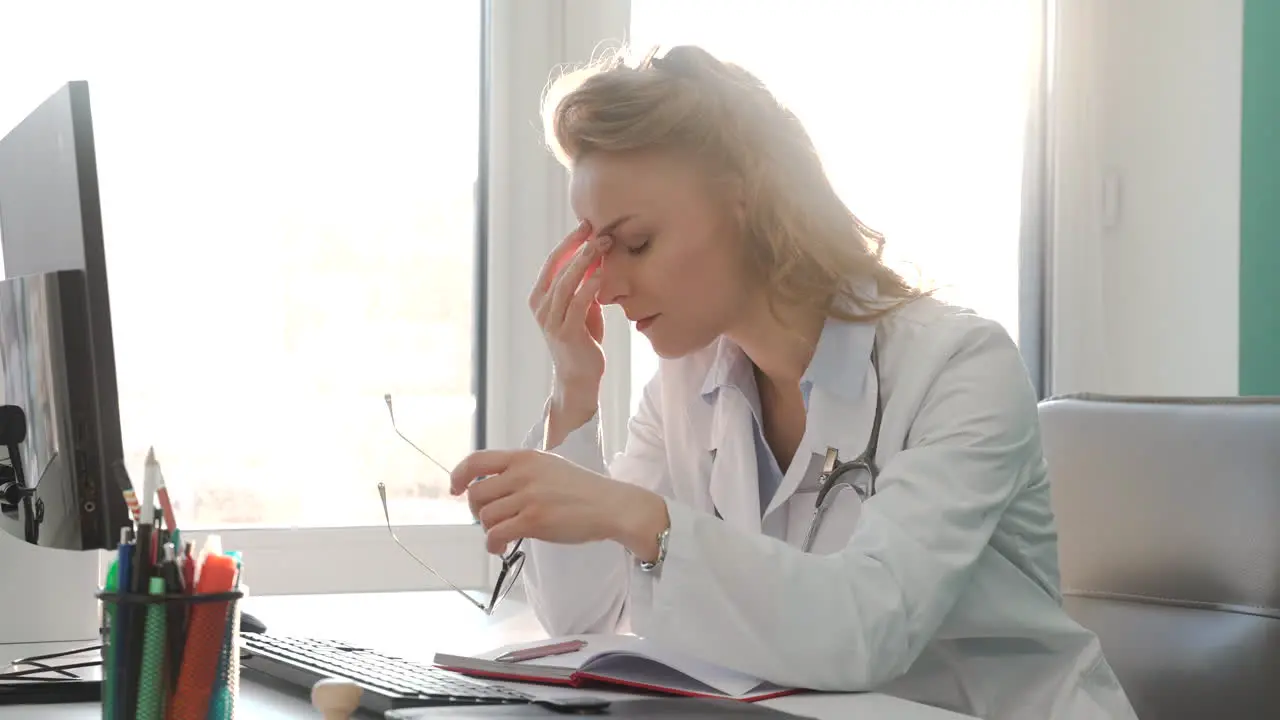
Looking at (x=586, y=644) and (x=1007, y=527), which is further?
(x=1007, y=527)

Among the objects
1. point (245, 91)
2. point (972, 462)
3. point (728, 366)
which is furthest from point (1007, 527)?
point (245, 91)

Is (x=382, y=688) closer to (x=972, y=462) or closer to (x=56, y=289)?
(x=56, y=289)

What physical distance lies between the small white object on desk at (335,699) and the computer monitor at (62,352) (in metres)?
0.42

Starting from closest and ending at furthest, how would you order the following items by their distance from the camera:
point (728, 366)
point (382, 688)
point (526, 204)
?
point (382, 688), point (728, 366), point (526, 204)

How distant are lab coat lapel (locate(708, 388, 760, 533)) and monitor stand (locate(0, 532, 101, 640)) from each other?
683 mm

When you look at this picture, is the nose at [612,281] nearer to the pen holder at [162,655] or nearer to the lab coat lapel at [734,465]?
the lab coat lapel at [734,465]

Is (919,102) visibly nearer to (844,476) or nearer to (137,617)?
(844,476)

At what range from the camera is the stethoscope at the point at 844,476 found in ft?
4.50

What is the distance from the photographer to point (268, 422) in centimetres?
217

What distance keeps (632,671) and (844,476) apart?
0.39 metres

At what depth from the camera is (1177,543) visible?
5.06 ft

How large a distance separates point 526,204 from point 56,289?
4.05ft

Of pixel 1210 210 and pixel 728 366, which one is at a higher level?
pixel 1210 210

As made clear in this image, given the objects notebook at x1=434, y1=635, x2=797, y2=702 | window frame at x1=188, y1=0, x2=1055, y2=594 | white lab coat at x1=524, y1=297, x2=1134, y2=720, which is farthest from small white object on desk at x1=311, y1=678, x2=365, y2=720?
window frame at x1=188, y1=0, x2=1055, y2=594
